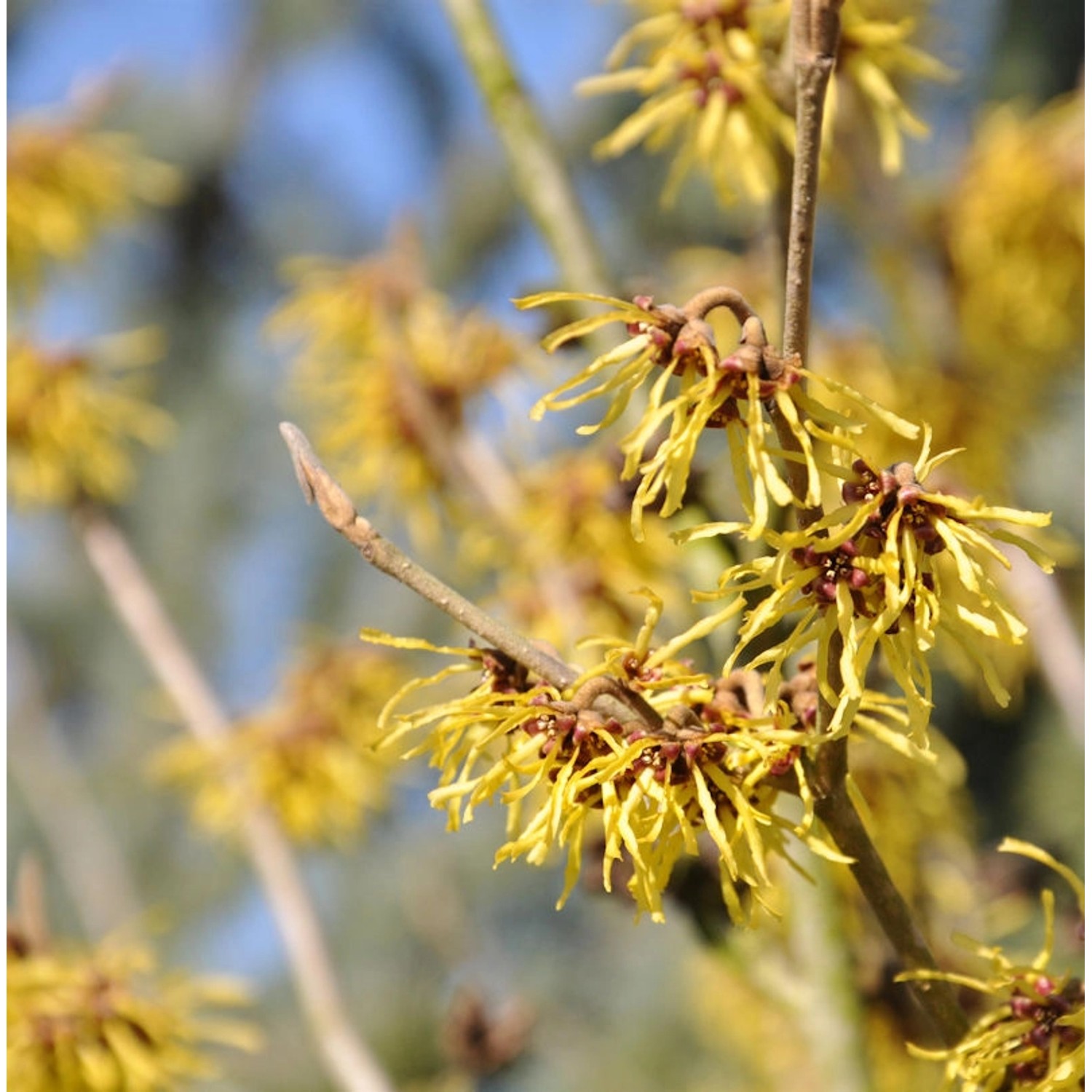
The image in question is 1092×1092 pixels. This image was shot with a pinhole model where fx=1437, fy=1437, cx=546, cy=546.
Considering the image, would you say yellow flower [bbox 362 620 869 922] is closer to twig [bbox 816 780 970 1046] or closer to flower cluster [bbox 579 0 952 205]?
twig [bbox 816 780 970 1046]

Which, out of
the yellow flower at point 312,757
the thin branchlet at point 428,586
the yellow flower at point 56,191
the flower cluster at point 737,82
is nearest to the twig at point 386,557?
the thin branchlet at point 428,586

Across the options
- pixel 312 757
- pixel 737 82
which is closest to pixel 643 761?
pixel 737 82

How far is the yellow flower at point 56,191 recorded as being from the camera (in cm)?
113

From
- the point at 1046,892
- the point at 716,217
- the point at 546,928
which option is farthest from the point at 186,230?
the point at 1046,892

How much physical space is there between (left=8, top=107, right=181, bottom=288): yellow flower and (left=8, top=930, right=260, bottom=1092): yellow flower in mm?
591

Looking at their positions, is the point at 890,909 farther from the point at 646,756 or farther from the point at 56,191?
the point at 56,191

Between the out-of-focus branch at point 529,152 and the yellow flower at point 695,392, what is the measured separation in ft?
1.19

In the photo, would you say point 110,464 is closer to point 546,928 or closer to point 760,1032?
point 760,1032

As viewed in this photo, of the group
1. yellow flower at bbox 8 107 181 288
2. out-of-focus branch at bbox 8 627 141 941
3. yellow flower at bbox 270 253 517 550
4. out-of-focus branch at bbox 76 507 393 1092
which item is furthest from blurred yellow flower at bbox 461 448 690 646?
out-of-focus branch at bbox 8 627 141 941

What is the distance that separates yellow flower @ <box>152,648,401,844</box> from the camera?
111 centimetres

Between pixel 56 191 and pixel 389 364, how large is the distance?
1.28 ft

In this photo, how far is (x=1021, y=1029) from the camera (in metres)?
0.46

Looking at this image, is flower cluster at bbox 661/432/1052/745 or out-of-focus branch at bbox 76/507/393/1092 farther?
out-of-focus branch at bbox 76/507/393/1092

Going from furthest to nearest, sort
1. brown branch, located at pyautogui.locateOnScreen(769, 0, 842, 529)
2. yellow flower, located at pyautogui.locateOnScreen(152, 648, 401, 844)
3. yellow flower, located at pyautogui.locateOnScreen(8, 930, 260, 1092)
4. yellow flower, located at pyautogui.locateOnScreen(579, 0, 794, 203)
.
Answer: yellow flower, located at pyautogui.locateOnScreen(152, 648, 401, 844) < yellow flower, located at pyautogui.locateOnScreen(8, 930, 260, 1092) < yellow flower, located at pyautogui.locateOnScreen(579, 0, 794, 203) < brown branch, located at pyautogui.locateOnScreen(769, 0, 842, 529)
